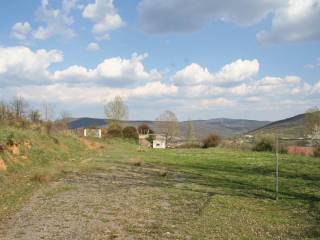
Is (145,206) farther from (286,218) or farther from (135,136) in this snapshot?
(135,136)

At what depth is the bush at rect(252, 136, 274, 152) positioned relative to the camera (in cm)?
4729

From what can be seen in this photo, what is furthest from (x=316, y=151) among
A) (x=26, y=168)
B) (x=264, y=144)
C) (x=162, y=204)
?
(x=162, y=204)

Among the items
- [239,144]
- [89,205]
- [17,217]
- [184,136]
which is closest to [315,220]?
[89,205]

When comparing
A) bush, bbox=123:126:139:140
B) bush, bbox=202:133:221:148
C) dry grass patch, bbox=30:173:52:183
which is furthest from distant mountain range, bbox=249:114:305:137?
dry grass patch, bbox=30:173:52:183

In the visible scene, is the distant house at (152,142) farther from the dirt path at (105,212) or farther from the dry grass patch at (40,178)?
the dirt path at (105,212)

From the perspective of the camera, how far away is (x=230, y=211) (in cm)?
1173

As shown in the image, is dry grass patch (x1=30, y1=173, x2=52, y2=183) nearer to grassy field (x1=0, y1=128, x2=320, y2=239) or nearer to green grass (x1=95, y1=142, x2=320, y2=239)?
grassy field (x1=0, y1=128, x2=320, y2=239)

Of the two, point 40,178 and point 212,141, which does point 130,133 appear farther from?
point 40,178

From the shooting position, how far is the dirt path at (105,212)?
30.6ft

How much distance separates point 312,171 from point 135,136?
176 feet

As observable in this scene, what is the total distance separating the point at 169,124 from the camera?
96188mm

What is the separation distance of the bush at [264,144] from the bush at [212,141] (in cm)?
1687

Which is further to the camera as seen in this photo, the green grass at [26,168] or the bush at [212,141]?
the bush at [212,141]

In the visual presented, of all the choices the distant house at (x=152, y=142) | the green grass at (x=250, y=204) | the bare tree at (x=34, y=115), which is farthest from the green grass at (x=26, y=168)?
the distant house at (x=152, y=142)
